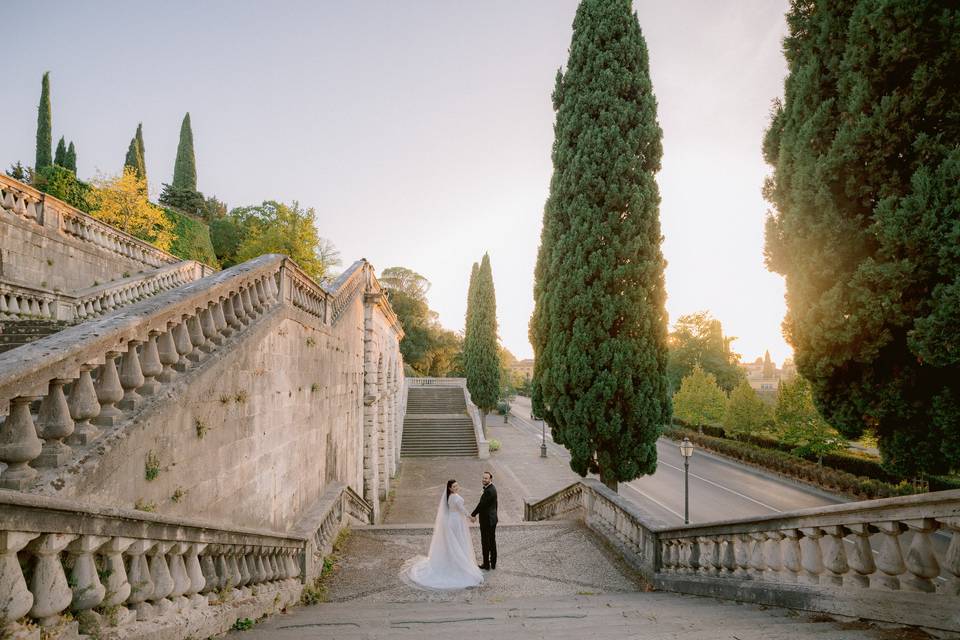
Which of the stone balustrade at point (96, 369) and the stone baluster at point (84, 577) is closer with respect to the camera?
the stone baluster at point (84, 577)

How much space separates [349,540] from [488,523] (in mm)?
3105

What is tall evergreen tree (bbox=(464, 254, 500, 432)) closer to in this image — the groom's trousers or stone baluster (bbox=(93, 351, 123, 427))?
the groom's trousers

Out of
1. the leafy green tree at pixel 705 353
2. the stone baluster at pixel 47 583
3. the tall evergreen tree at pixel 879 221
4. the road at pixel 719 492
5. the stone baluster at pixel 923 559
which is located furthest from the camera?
the leafy green tree at pixel 705 353

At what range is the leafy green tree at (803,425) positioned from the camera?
24.5 metres

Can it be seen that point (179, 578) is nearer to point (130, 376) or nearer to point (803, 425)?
point (130, 376)

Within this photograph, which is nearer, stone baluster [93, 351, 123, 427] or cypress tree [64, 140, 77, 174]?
stone baluster [93, 351, 123, 427]

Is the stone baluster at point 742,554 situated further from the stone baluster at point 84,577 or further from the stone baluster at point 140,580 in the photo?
the stone baluster at point 84,577

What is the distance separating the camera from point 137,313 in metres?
3.75

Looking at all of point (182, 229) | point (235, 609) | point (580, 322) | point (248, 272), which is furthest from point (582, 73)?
point (182, 229)

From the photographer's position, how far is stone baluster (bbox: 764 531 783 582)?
16.5 feet

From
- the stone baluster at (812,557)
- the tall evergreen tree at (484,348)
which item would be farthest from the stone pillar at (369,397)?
the tall evergreen tree at (484,348)

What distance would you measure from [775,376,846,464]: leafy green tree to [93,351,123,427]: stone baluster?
89.6 ft

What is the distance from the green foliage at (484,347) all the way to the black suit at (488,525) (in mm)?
26287

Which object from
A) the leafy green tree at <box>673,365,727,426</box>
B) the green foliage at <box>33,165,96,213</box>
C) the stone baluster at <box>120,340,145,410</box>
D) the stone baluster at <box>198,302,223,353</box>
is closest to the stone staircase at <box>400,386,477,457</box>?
the leafy green tree at <box>673,365,727,426</box>
